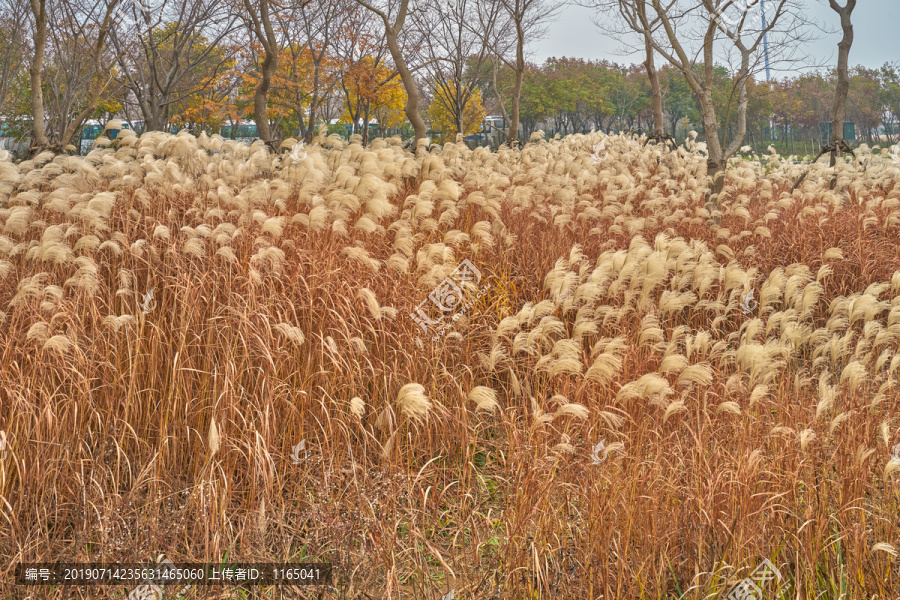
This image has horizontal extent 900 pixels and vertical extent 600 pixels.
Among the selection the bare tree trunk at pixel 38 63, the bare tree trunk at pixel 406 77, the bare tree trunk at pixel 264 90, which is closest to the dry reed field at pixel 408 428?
the bare tree trunk at pixel 38 63

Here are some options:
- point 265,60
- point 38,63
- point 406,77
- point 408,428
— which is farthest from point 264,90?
point 408,428

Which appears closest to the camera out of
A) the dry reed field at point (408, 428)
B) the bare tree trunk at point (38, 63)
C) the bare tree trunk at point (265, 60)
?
the dry reed field at point (408, 428)

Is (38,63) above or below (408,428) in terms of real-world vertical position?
above

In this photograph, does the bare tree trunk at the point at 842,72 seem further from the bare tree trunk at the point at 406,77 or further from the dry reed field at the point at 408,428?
the bare tree trunk at the point at 406,77

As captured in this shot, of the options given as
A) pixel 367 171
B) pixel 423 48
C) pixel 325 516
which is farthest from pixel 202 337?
pixel 423 48

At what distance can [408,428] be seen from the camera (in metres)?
3.21

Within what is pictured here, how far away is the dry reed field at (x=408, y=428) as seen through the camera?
8.38ft

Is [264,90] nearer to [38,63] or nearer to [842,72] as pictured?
[38,63]

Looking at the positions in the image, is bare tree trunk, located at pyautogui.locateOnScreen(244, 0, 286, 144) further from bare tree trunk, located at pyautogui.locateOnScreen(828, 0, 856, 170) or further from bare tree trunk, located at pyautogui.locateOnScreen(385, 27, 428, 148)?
bare tree trunk, located at pyautogui.locateOnScreen(828, 0, 856, 170)

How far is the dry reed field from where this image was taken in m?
2.55

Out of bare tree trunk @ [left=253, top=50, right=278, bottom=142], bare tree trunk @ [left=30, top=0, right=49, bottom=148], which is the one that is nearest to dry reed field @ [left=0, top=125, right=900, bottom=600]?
bare tree trunk @ [left=30, top=0, right=49, bottom=148]

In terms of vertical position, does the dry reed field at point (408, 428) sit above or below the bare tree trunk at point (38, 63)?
below

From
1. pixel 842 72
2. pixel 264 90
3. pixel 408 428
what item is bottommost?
pixel 408 428

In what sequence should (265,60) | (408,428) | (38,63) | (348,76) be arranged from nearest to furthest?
(408,428) < (38,63) < (265,60) < (348,76)
